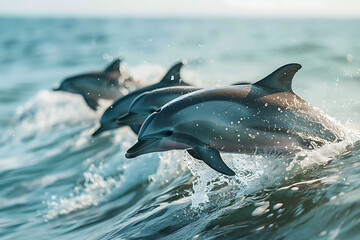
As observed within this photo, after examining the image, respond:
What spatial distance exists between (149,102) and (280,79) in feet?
6.55

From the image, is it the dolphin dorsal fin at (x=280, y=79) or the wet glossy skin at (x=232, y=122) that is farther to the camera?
the dolphin dorsal fin at (x=280, y=79)

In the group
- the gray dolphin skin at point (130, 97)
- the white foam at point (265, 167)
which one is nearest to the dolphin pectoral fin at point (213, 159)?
the white foam at point (265, 167)

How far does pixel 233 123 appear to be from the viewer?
17.0 ft

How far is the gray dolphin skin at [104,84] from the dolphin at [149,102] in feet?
12.9

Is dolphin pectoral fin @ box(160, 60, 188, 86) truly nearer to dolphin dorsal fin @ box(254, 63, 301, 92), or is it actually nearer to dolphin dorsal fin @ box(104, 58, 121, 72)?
dolphin dorsal fin @ box(254, 63, 301, 92)

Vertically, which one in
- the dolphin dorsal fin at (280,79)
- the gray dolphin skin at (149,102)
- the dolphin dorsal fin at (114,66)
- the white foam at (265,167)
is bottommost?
the white foam at (265,167)

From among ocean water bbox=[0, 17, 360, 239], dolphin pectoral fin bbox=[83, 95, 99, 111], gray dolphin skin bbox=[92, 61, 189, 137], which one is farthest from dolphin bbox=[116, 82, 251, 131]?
dolphin pectoral fin bbox=[83, 95, 99, 111]

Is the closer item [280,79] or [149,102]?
[280,79]

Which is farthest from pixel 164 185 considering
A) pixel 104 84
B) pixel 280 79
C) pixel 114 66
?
pixel 104 84

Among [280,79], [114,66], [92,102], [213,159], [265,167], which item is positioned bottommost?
[265,167]

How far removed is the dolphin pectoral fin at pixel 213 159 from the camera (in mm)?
4969

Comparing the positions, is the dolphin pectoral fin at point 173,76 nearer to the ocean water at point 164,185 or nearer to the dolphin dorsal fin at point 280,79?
the ocean water at point 164,185

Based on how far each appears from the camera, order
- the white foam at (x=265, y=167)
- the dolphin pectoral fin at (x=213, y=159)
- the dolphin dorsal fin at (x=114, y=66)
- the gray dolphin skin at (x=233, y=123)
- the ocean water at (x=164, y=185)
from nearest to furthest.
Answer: the ocean water at (x=164, y=185)
the dolphin pectoral fin at (x=213, y=159)
the gray dolphin skin at (x=233, y=123)
the white foam at (x=265, y=167)
the dolphin dorsal fin at (x=114, y=66)

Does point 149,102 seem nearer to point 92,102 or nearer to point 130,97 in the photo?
point 130,97
